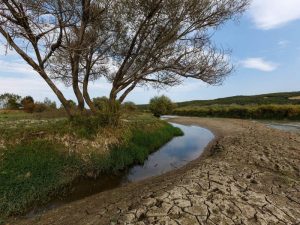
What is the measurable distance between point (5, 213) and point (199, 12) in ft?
33.9

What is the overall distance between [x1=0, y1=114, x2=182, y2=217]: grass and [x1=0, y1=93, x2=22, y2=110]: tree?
24254 millimetres

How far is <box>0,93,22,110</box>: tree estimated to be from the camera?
31.1 meters

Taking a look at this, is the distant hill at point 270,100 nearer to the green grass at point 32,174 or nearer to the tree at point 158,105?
the tree at point 158,105

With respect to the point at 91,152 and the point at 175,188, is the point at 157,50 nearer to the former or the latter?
the point at 91,152

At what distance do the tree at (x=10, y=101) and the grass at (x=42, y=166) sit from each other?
24254 millimetres

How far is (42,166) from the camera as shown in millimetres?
7770

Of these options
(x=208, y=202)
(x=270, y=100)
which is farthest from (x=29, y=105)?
(x=270, y=100)

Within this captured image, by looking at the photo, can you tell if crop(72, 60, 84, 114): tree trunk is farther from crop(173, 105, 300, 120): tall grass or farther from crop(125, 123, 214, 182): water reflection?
crop(173, 105, 300, 120): tall grass

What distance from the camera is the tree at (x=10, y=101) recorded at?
3111 centimetres

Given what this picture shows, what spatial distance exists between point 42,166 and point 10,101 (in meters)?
27.0

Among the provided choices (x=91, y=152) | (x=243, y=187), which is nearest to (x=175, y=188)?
(x=243, y=187)

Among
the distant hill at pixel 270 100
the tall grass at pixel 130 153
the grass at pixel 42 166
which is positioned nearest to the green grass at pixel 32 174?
the grass at pixel 42 166

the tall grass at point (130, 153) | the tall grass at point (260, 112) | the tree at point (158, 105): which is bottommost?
the tall grass at point (260, 112)

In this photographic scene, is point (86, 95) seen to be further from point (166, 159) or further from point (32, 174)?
point (32, 174)
